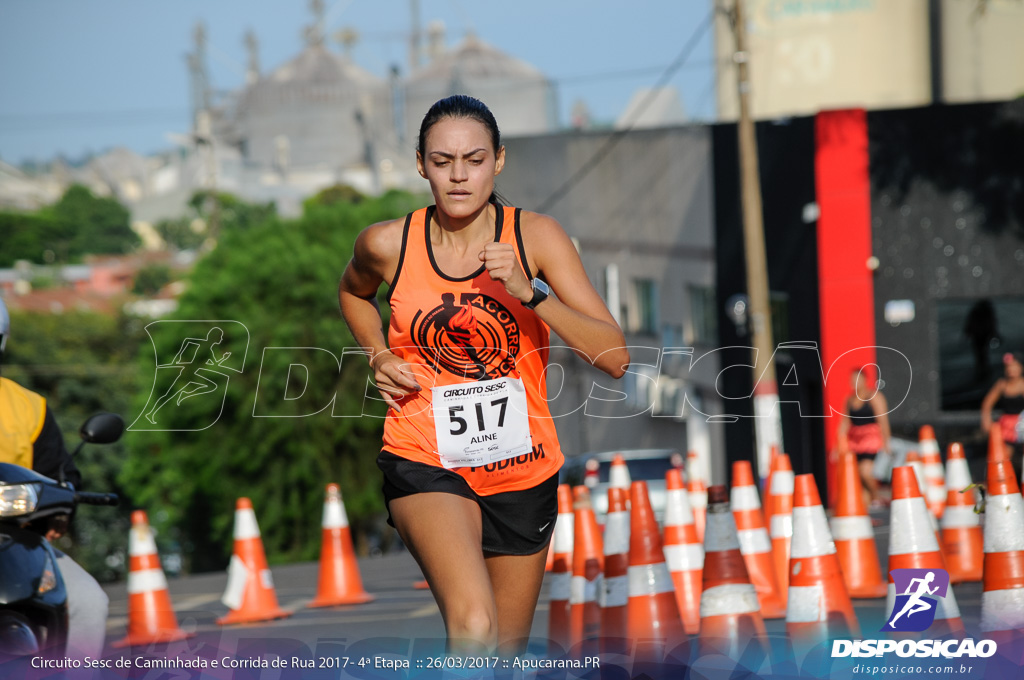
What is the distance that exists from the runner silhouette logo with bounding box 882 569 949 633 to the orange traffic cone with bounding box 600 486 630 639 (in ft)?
4.21

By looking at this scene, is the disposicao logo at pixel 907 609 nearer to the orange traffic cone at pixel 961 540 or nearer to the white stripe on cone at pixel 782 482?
the white stripe on cone at pixel 782 482

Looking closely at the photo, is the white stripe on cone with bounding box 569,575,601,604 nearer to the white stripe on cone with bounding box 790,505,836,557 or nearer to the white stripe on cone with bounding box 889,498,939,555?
the white stripe on cone with bounding box 790,505,836,557

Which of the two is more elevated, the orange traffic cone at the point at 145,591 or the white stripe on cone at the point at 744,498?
the white stripe on cone at the point at 744,498

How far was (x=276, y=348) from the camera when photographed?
105 ft

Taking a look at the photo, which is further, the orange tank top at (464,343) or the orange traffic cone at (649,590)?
the orange traffic cone at (649,590)

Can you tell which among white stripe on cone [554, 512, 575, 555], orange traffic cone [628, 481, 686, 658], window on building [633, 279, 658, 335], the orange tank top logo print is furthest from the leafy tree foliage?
the orange tank top logo print

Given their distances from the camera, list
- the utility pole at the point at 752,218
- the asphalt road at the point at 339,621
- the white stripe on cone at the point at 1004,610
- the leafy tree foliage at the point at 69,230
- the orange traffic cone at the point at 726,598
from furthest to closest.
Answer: the leafy tree foliage at the point at 69,230, the utility pole at the point at 752,218, the orange traffic cone at the point at 726,598, the asphalt road at the point at 339,621, the white stripe on cone at the point at 1004,610

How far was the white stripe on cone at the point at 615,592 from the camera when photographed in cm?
653

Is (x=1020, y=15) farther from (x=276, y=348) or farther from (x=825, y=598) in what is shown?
(x=825, y=598)

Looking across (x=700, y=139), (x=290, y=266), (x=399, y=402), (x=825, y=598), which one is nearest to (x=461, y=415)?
(x=399, y=402)

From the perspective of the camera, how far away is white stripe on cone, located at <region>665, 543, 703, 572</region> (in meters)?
7.41

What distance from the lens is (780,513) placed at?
8.09m

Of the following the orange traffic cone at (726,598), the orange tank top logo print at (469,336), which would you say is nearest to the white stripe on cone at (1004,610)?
the orange traffic cone at (726,598)

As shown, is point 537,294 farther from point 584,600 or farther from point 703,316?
point 703,316
